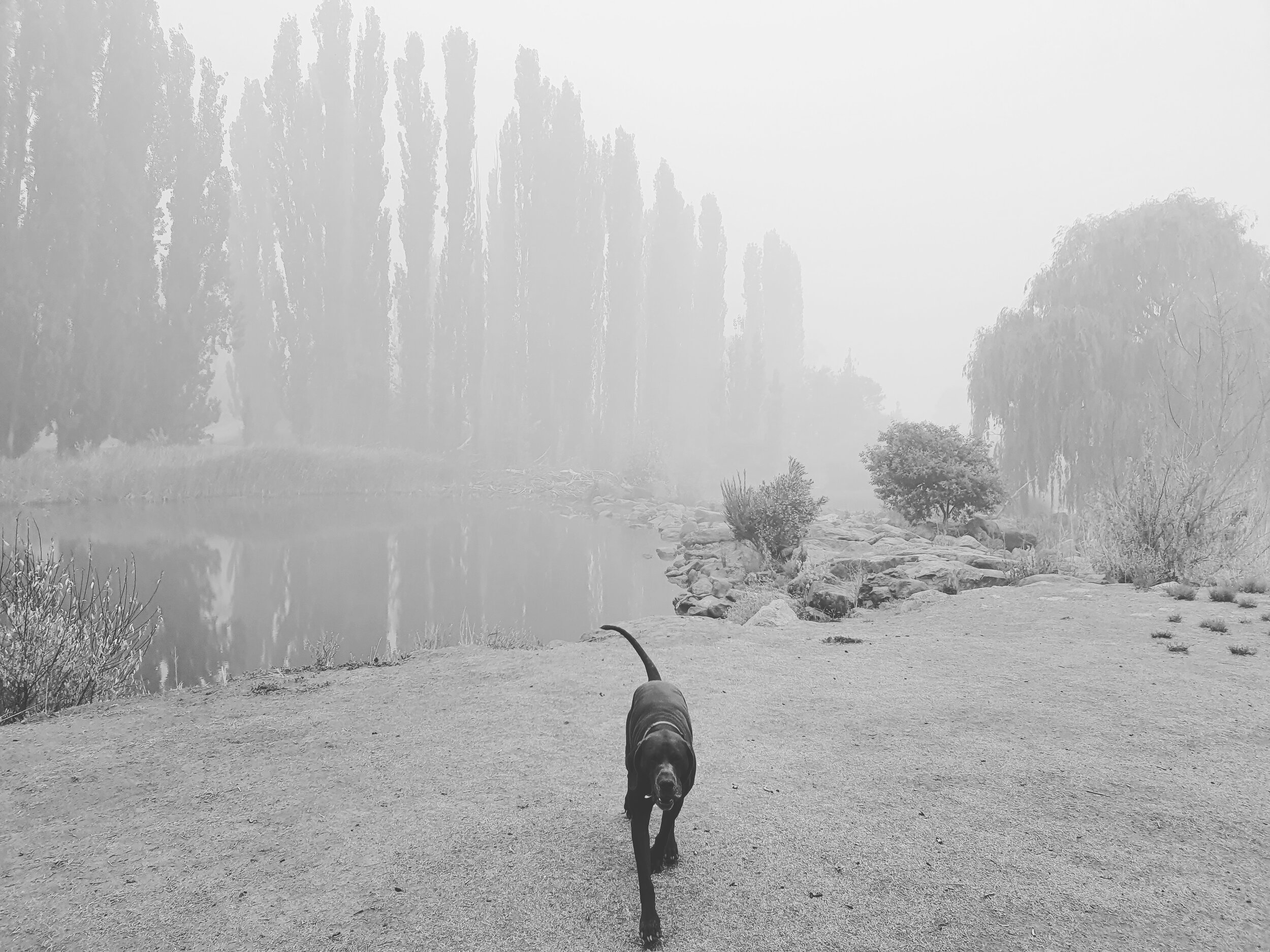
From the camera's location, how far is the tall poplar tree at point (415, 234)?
3184cm

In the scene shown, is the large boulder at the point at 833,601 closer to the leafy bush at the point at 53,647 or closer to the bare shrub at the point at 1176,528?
the bare shrub at the point at 1176,528

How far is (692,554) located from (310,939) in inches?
474

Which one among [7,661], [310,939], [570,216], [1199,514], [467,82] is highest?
[467,82]

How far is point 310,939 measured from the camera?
91.9 inches

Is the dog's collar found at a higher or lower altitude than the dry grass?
lower

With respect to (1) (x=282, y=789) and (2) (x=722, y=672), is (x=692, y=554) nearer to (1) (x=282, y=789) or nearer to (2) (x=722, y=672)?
(2) (x=722, y=672)

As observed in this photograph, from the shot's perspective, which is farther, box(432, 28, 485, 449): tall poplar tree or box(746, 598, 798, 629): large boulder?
box(432, 28, 485, 449): tall poplar tree

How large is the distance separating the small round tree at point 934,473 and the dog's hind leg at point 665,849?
508 inches

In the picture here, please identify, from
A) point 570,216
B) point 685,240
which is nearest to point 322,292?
point 570,216

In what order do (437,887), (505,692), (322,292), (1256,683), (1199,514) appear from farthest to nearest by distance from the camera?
1. (322,292)
2. (1199,514)
3. (505,692)
4. (1256,683)
5. (437,887)

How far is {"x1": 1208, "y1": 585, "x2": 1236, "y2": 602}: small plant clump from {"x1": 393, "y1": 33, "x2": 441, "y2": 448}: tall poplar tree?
1169 inches

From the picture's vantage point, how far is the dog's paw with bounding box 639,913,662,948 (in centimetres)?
227

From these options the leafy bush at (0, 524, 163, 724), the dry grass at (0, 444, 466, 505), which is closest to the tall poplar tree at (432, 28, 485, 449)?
the dry grass at (0, 444, 466, 505)

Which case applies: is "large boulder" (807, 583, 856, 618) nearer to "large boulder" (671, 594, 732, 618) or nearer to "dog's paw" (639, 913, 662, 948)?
"large boulder" (671, 594, 732, 618)
